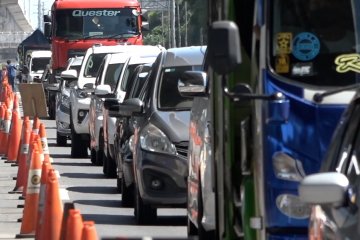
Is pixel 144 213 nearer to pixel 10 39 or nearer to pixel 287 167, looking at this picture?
pixel 287 167

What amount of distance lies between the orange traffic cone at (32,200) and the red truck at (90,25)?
23652 mm

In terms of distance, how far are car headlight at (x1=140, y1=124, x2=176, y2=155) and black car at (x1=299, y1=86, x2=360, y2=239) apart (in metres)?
7.40

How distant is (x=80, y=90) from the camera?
27078mm

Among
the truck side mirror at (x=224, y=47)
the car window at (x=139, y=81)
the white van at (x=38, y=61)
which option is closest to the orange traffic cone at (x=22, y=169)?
the car window at (x=139, y=81)

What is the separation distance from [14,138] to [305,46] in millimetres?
16342

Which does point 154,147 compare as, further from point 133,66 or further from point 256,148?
point 133,66

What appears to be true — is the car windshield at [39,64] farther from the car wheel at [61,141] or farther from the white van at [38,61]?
the car wheel at [61,141]

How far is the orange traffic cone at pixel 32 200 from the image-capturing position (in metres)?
13.9

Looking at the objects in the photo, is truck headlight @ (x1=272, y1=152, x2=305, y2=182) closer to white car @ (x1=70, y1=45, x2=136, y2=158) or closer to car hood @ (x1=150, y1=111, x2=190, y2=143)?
car hood @ (x1=150, y1=111, x2=190, y2=143)

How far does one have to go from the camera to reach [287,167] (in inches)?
343

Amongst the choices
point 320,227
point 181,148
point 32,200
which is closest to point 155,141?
point 181,148

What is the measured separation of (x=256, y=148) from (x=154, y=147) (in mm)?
5676


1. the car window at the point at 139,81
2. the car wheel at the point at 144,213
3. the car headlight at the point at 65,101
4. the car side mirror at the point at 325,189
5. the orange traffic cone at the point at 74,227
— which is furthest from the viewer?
the car headlight at the point at 65,101

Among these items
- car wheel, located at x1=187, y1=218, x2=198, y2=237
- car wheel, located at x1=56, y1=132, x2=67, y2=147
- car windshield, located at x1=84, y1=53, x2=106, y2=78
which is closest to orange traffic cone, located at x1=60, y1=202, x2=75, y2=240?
car wheel, located at x1=187, y1=218, x2=198, y2=237
